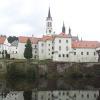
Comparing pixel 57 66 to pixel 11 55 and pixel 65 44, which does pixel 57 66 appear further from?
pixel 11 55

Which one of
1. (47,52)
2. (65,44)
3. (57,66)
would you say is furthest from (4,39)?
(57,66)

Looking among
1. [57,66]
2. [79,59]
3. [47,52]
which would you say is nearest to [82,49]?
[79,59]

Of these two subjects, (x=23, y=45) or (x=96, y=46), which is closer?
(x=96, y=46)

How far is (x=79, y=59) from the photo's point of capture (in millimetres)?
122375

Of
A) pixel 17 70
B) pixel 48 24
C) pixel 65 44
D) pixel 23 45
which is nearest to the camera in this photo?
pixel 17 70

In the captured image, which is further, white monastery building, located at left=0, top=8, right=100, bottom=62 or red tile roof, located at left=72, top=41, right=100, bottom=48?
red tile roof, located at left=72, top=41, right=100, bottom=48

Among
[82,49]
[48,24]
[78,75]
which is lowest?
[78,75]

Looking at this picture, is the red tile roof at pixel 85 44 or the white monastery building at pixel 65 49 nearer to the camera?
the white monastery building at pixel 65 49

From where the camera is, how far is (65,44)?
122 meters

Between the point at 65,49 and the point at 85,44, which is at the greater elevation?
the point at 85,44

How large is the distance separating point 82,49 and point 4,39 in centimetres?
3027

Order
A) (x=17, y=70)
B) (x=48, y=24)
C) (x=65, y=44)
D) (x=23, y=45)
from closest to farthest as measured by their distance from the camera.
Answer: (x=17, y=70), (x=65, y=44), (x=23, y=45), (x=48, y=24)

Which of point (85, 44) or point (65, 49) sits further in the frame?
point (85, 44)

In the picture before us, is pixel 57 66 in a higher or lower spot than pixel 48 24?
lower
